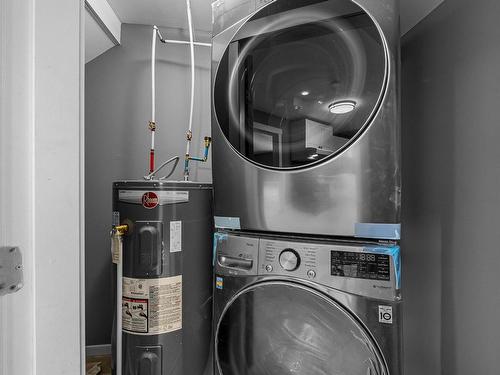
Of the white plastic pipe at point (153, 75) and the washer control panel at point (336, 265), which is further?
the white plastic pipe at point (153, 75)

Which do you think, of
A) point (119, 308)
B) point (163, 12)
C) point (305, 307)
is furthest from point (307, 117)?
point (163, 12)

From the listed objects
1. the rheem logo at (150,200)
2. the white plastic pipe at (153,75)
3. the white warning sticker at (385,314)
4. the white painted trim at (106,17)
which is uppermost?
the white painted trim at (106,17)

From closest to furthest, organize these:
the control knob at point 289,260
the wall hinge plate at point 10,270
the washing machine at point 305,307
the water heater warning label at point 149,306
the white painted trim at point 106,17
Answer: the wall hinge plate at point 10,270 < the washing machine at point 305,307 < the control knob at point 289,260 < the water heater warning label at point 149,306 < the white painted trim at point 106,17

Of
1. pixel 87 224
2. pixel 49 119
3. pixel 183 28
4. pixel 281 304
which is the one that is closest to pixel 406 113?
pixel 281 304

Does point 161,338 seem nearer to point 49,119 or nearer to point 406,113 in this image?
point 49,119

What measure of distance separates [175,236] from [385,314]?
80 cm

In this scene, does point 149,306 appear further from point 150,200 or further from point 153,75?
point 153,75

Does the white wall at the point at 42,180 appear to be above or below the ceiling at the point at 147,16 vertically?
below

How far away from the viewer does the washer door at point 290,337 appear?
33.0 inches

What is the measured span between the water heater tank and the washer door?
0.20m

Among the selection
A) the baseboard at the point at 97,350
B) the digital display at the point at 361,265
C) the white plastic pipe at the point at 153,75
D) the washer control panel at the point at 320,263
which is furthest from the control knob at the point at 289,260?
the baseboard at the point at 97,350

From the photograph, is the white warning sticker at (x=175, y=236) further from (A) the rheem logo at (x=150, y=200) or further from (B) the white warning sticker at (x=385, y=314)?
(B) the white warning sticker at (x=385, y=314)

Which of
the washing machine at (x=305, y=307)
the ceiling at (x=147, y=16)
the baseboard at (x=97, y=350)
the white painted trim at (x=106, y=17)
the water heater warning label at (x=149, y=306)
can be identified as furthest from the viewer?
the baseboard at (x=97, y=350)

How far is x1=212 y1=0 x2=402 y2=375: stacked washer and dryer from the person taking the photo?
2.64 feet
